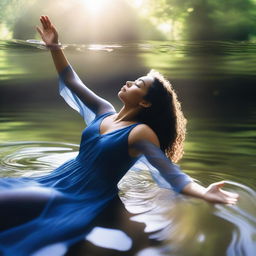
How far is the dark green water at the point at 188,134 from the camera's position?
0.90m

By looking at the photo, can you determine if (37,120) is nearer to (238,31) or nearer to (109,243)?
(238,31)

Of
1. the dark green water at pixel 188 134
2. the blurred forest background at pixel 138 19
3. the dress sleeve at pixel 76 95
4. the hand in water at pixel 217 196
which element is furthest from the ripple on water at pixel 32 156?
the blurred forest background at pixel 138 19

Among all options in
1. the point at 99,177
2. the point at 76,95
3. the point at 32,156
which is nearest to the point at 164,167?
the point at 99,177

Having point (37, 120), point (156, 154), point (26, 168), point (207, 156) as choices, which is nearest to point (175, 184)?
point (156, 154)

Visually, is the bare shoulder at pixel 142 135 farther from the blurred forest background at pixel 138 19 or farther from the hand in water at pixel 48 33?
the blurred forest background at pixel 138 19

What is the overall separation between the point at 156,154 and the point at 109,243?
190 millimetres

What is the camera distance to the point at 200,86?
7.39ft

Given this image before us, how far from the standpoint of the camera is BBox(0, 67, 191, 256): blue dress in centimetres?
80

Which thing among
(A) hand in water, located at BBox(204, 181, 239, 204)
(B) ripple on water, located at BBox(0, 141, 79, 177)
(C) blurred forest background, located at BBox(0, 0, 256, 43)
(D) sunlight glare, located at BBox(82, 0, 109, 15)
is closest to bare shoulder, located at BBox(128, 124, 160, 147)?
(A) hand in water, located at BBox(204, 181, 239, 204)

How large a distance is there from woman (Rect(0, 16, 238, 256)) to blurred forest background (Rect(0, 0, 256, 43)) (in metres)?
1.24

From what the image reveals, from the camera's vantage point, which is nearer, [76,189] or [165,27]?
[76,189]

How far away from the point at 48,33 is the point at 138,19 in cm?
112

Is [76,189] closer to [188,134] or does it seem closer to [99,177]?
[99,177]

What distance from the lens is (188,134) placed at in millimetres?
1923
